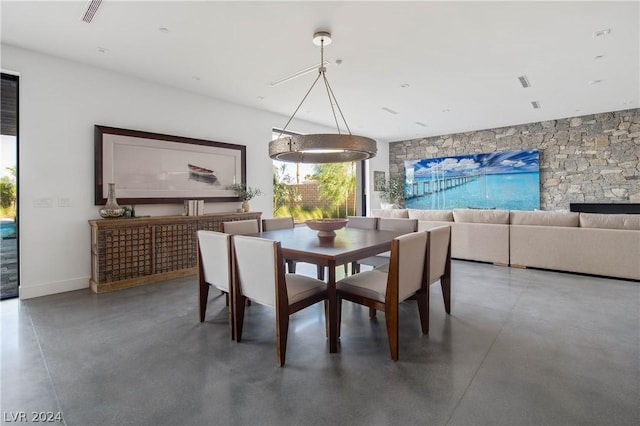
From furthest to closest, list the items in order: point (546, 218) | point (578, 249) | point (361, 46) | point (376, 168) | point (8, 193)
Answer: point (376, 168), point (546, 218), point (578, 249), point (8, 193), point (361, 46)

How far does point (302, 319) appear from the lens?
2861 millimetres

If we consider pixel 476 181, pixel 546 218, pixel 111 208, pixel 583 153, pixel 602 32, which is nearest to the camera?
pixel 602 32

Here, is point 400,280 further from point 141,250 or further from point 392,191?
point 392,191

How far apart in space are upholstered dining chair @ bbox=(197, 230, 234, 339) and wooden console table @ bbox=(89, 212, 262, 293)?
170 cm

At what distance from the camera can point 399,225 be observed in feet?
12.0

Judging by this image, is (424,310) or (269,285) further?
(424,310)

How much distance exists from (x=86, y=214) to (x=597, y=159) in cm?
893

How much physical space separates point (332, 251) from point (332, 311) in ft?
1.37

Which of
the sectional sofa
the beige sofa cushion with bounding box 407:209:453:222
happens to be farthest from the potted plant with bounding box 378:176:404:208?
the sectional sofa

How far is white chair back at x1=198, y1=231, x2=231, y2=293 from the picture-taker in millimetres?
2385

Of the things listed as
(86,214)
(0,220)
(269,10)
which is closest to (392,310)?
(269,10)

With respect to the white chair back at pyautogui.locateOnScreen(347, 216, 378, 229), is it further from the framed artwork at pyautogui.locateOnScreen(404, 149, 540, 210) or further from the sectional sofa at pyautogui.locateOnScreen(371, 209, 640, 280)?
the framed artwork at pyautogui.locateOnScreen(404, 149, 540, 210)

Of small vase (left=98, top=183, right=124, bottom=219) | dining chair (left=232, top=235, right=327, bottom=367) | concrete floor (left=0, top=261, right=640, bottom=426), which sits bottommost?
concrete floor (left=0, top=261, right=640, bottom=426)

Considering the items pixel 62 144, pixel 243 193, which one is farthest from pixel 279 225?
pixel 62 144
